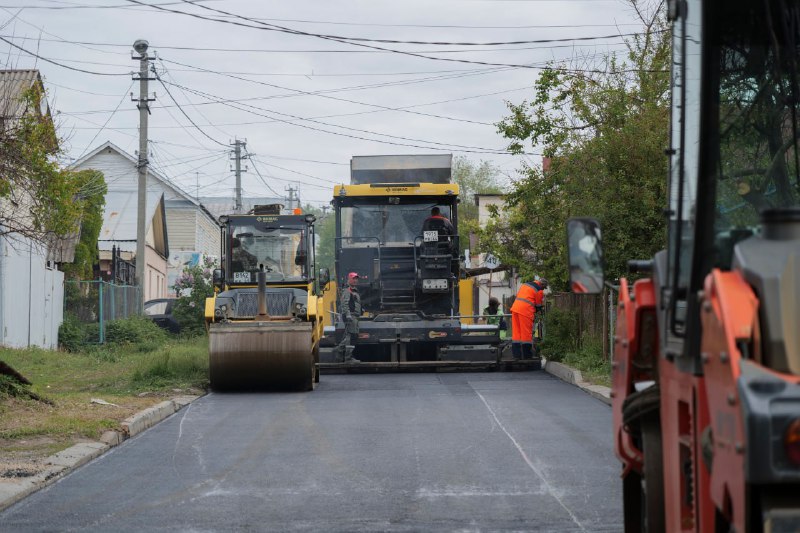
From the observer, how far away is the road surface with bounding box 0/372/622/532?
26.5 ft

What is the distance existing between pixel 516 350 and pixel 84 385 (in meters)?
8.21

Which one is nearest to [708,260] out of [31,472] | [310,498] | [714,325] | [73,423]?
[714,325]

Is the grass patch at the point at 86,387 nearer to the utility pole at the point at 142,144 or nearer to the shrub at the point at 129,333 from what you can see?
the shrub at the point at 129,333

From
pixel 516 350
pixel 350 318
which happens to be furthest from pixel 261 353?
pixel 516 350

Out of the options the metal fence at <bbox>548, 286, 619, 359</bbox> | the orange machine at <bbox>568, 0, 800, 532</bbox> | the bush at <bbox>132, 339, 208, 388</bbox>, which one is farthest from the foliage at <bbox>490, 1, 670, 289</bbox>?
the orange machine at <bbox>568, 0, 800, 532</bbox>

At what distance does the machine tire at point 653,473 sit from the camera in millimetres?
5391

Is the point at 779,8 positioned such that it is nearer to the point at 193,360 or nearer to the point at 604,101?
the point at 193,360

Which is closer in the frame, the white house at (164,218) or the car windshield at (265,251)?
the car windshield at (265,251)

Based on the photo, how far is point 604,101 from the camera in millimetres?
24156

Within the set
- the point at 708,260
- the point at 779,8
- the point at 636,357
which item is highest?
the point at 779,8

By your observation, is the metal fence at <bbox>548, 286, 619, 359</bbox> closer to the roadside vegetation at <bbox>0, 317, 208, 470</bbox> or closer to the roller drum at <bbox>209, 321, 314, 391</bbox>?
the roller drum at <bbox>209, 321, 314, 391</bbox>

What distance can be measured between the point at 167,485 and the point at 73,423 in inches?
147

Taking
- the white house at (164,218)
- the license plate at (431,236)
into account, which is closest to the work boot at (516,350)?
the license plate at (431,236)

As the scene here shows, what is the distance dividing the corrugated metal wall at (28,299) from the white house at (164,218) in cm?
1892
